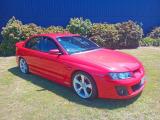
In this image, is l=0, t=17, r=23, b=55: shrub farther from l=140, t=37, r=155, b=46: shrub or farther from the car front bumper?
the car front bumper

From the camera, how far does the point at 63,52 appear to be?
732 cm

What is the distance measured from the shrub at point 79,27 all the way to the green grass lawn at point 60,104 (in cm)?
491

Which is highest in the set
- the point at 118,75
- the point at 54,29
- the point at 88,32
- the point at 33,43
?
the point at 54,29

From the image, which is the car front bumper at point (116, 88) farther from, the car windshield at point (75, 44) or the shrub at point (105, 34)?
the shrub at point (105, 34)

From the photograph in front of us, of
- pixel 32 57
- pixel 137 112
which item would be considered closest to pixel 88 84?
pixel 137 112

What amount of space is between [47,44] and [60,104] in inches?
79.9

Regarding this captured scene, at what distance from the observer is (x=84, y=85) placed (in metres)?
6.73

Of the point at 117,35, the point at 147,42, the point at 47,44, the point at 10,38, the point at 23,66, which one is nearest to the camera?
the point at 47,44

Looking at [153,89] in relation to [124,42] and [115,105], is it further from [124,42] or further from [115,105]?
[124,42]

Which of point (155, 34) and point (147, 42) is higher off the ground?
point (155, 34)

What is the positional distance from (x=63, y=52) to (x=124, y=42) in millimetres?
6837

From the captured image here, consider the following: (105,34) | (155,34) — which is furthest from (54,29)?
(155,34)

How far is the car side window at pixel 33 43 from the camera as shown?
838 cm

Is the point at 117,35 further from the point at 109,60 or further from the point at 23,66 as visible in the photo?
the point at 109,60
